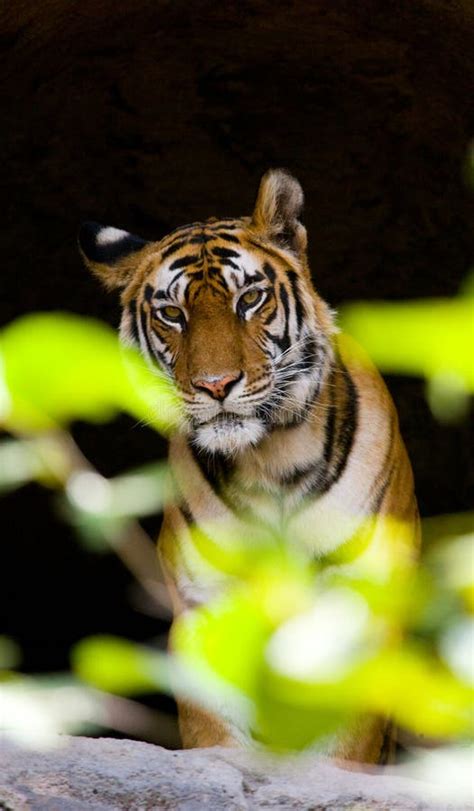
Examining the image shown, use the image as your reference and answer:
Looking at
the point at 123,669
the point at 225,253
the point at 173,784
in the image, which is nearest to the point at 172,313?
the point at 225,253

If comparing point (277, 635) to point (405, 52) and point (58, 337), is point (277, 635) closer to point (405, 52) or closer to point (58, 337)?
point (58, 337)

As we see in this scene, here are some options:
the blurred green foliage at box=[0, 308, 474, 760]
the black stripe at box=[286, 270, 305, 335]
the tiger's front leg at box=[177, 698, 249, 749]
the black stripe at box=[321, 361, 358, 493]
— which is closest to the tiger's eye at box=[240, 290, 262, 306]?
the black stripe at box=[286, 270, 305, 335]

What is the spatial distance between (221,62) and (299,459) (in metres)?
1.75

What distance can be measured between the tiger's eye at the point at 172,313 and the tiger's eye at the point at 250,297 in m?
0.18

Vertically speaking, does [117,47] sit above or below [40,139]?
above

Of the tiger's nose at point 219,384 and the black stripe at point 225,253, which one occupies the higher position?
the black stripe at point 225,253

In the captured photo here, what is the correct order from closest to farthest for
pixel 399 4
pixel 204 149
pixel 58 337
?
pixel 58 337
pixel 399 4
pixel 204 149

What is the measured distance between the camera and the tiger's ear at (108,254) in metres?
3.38

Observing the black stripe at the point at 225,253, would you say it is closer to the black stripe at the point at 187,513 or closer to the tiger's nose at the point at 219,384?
the tiger's nose at the point at 219,384

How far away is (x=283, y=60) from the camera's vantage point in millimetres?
4230

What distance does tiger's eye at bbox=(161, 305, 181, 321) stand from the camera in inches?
126

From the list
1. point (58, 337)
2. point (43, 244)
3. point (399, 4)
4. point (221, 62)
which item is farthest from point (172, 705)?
point (58, 337)

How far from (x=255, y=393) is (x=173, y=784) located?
1.34 meters

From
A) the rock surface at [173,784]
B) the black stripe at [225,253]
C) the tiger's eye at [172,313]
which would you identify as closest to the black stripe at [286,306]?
the black stripe at [225,253]
